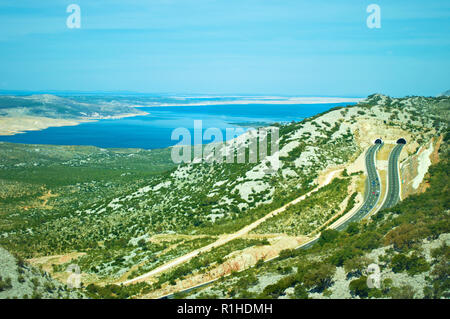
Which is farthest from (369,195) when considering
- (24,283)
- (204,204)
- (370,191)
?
(24,283)

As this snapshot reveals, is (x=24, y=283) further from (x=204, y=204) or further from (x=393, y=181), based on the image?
(x=393, y=181)

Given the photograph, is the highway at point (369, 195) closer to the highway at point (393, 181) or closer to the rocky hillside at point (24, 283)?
the highway at point (393, 181)

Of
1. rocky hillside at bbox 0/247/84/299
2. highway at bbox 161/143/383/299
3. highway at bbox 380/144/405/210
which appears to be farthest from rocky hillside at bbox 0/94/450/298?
rocky hillside at bbox 0/247/84/299

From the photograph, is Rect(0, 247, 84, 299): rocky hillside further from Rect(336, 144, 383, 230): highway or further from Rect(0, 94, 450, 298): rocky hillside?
Rect(336, 144, 383, 230): highway

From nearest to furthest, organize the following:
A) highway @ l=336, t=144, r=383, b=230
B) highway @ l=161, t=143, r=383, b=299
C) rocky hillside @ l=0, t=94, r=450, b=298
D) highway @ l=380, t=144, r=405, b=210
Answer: highway @ l=161, t=143, r=383, b=299
rocky hillside @ l=0, t=94, r=450, b=298
highway @ l=336, t=144, r=383, b=230
highway @ l=380, t=144, r=405, b=210

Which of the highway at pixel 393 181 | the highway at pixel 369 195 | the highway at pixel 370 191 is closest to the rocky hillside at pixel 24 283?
the highway at pixel 369 195

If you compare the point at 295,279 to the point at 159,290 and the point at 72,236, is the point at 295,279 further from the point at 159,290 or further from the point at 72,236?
the point at 72,236

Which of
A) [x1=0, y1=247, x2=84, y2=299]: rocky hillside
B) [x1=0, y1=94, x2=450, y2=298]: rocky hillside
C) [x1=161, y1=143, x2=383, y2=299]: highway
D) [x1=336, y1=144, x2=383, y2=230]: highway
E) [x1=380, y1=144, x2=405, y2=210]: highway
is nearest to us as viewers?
[x1=0, y1=247, x2=84, y2=299]: rocky hillside

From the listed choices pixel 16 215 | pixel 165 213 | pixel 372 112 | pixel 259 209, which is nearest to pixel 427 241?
pixel 259 209
